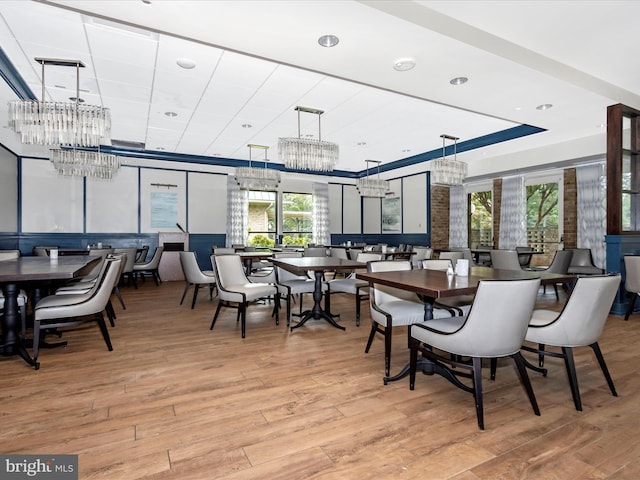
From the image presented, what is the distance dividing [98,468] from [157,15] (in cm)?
329

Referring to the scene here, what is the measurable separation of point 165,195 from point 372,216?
21.1 ft

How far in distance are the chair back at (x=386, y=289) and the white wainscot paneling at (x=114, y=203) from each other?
781cm

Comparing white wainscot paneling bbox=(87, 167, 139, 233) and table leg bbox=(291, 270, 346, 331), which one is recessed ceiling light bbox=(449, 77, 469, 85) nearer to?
table leg bbox=(291, 270, 346, 331)

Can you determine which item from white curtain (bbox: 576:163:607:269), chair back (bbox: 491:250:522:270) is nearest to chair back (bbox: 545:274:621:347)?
chair back (bbox: 491:250:522:270)

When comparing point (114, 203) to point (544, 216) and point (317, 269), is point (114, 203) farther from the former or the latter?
point (544, 216)

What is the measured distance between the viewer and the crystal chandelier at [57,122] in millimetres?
3400

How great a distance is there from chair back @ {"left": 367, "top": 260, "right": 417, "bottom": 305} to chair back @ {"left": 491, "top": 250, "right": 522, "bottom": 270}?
10.4 ft

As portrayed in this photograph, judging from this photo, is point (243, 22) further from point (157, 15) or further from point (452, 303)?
point (452, 303)

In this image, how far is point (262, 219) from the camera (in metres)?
10.6

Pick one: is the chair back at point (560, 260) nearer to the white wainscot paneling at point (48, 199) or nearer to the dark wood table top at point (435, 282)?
the dark wood table top at point (435, 282)

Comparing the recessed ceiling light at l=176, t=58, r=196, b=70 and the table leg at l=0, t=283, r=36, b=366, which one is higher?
the recessed ceiling light at l=176, t=58, r=196, b=70

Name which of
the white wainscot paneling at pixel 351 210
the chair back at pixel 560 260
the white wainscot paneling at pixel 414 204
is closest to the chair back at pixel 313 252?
the chair back at pixel 560 260

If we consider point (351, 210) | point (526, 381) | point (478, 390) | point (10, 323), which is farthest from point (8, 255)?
point (351, 210)

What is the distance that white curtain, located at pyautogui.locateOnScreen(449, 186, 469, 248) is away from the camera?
940 cm
